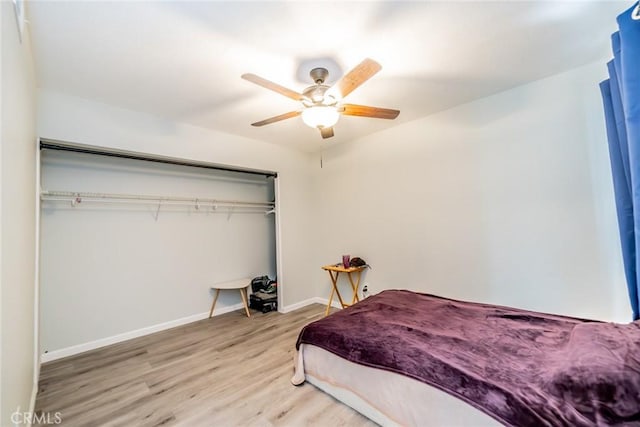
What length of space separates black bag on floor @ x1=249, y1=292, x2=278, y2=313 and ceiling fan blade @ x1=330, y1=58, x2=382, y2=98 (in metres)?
2.99

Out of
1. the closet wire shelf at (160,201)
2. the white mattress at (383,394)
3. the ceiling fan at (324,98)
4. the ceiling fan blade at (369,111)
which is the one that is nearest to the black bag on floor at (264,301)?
the closet wire shelf at (160,201)

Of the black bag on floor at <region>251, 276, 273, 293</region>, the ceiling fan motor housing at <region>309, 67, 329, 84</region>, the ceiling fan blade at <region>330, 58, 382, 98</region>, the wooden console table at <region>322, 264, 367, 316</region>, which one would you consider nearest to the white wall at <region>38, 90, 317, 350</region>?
the black bag on floor at <region>251, 276, 273, 293</region>

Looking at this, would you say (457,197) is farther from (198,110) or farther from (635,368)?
(198,110)

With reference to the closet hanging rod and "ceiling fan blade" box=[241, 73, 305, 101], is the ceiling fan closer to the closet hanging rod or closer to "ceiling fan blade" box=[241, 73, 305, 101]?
"ceiling fan blade" box=[241, 73, 305, 101]

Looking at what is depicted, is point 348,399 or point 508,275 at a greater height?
point 508,275

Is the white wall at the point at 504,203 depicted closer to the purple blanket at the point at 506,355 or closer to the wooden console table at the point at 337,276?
the wooden console table at the point at 337,276

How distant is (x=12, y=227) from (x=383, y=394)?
212cm

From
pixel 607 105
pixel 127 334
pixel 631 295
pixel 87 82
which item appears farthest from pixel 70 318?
pixel 607 105

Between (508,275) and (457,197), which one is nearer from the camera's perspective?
(508,275)

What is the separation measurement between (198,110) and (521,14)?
279 centimetres

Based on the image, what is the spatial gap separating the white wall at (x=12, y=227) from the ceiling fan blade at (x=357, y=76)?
1.57 metres

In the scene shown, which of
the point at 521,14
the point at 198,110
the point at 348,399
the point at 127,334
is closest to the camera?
the point at 521,14

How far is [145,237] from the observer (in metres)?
3.19

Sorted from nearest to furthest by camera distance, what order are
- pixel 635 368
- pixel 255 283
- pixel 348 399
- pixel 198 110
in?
1. pixel 635 368
2. pixel 348 399
3. pixel 198 110
4. pixel 255 283
